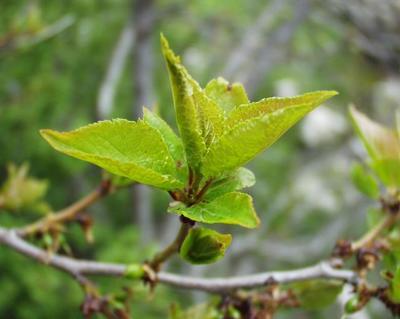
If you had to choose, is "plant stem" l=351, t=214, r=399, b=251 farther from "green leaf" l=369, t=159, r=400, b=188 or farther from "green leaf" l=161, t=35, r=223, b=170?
"green leaf" l=161, t=35, r=223, b=170

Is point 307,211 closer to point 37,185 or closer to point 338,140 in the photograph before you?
point 338,140

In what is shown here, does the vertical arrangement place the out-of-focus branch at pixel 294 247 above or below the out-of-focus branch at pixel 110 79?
below

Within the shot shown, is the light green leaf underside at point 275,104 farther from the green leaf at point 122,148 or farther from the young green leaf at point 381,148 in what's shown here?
the young green leaf at point 381,148

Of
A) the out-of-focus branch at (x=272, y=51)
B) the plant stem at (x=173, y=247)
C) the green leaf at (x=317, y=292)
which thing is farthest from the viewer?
the out-of-focus branch at (x=272, y=51)

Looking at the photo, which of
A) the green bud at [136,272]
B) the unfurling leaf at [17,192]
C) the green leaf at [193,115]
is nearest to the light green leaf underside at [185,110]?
the green leaf at [193,115]

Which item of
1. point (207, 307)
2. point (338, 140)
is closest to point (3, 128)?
point (207, 307)

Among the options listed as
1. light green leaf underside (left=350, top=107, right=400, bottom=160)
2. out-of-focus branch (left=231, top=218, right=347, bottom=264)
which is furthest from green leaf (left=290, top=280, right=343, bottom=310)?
out-of-focus branch (left=231, top=218, right=347, bottom=264)
